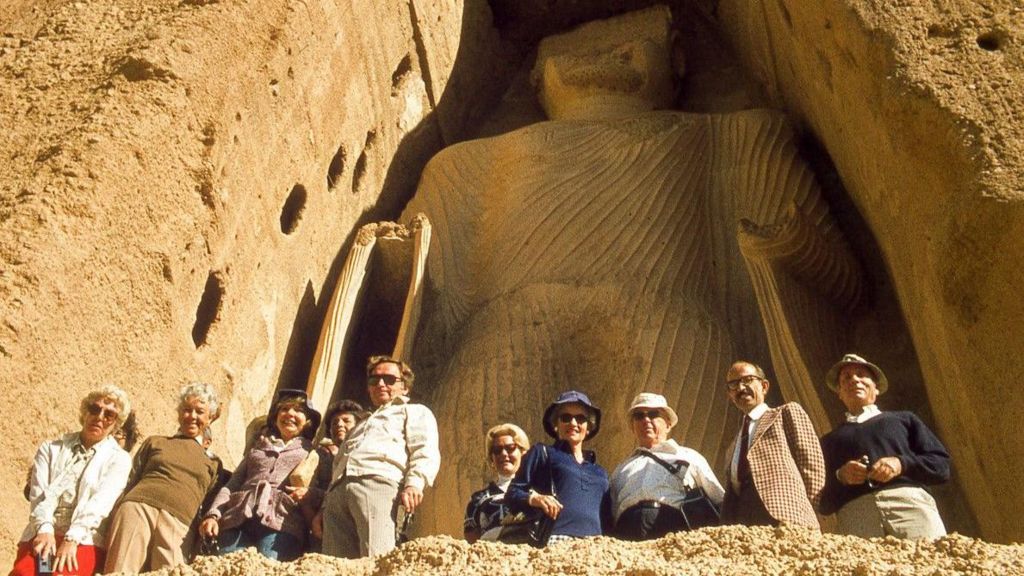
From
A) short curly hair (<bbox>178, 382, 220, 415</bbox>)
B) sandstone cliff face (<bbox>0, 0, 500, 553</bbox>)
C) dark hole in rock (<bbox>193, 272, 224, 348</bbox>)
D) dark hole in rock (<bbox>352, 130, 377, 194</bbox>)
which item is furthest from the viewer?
dark hole in rock (<bbox>352, 130, 377, 194</bbox>)

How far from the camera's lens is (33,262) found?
5145mm

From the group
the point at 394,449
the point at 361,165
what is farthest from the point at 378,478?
the point at 361,165

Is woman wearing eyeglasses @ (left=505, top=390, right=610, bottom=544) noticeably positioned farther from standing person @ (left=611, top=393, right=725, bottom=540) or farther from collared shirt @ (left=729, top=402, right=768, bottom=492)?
collared shirt @ (left=729, top=402, right=768, bottom=492)

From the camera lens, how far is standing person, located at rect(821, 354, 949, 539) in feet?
13.6

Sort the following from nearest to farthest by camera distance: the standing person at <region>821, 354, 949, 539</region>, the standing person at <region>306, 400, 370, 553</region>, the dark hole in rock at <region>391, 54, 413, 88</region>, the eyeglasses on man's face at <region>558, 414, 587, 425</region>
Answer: the standing person at <region>821, 354, 949, 539</region> < the eyeglasses on man's face at <region>558, 414, 587, 425</region> < the standing person at <region>306, 400, 370, 553</region> < the dark hole in rock at <region>391, 54, 413, 88</region>

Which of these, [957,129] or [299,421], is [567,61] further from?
[299,421]

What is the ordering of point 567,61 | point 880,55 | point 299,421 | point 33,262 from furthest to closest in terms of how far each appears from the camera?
point 567,61, point 880,55, point 33,262, point 299,421

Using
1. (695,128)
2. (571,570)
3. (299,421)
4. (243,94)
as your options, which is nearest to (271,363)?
(243,94)

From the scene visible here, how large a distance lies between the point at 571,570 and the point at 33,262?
231cm

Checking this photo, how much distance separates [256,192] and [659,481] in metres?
2.52

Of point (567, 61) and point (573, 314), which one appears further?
point (567, 61)

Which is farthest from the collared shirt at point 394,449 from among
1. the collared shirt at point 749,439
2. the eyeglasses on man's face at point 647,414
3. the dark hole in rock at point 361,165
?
the dark hole in rock at point 361,165

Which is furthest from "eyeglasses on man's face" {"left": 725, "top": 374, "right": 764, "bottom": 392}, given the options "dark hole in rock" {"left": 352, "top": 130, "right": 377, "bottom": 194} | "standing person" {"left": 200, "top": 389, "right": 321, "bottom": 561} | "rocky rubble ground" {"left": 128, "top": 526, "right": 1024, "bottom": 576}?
"dark hole in rock" {"left": 352, "top": 130, "right": 377, "bottom": 194}

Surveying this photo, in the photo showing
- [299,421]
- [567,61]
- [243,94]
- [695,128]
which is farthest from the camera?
[567,61]
